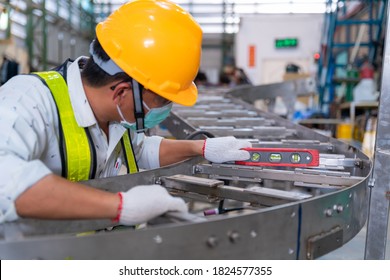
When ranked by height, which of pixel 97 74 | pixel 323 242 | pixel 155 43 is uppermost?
pixel 155 43

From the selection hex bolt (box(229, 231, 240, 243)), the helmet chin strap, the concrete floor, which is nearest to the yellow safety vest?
the helmet chin strap

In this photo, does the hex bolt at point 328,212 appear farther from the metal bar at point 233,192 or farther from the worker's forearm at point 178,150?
the worker's forearm at point 178,150

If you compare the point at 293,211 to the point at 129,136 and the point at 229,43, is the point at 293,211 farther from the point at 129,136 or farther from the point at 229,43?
the point at 229,43

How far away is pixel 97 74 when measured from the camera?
1.80m

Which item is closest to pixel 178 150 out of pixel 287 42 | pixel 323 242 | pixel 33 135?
pixel 33 135

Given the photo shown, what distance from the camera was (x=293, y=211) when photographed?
1326mm

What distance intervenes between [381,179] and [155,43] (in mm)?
1125

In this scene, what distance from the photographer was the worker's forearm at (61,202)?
1312mm

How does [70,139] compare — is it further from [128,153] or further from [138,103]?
[128,153]

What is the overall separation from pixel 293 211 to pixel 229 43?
1703cm

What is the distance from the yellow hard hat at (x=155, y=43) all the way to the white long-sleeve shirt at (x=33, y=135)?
245mm

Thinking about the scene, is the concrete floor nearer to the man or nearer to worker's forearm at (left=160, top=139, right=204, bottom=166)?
worker's forearm at (left=160, top=139, right=204, bottom=166)

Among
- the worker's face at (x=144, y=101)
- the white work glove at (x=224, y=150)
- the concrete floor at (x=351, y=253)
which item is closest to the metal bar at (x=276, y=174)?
the white work glove at (x=224, y=150)

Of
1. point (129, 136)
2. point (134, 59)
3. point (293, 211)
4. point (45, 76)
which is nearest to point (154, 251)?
point (293, 211)
